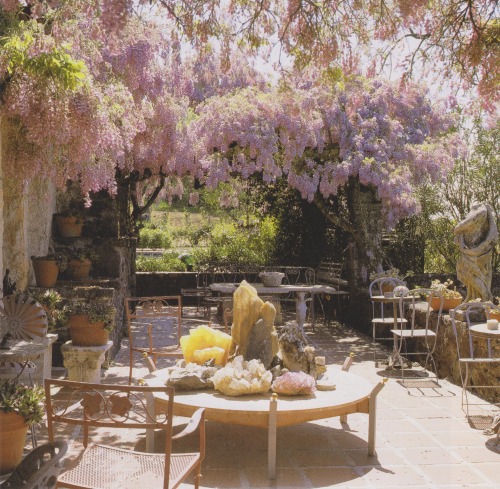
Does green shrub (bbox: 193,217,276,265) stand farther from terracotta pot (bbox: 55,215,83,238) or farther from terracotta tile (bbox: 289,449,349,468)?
terracotta tile (bbox: 289,449,349,468)

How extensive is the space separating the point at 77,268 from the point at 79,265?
0.13ft

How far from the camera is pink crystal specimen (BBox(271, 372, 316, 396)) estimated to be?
12.9 feet

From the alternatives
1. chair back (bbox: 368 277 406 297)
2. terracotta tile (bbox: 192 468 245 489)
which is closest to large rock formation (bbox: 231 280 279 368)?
terracotta tile (bbox: 192 468 245 489)

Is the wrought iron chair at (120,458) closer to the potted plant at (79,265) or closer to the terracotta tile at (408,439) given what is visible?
the terracotta tile at (408,439)

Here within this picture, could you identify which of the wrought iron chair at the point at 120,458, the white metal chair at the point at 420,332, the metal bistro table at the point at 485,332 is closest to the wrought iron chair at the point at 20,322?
the wrought iron chair at the point at 120,458

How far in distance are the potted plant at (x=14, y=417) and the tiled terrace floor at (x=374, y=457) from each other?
94 cm

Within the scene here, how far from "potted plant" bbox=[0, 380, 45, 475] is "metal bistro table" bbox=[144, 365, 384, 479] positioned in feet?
2.63

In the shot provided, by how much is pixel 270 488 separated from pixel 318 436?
1.01 m

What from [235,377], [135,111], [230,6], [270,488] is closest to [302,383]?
[235,377]

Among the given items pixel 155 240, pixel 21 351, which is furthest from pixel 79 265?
pixel 155 240

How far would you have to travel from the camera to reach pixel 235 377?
397 cm

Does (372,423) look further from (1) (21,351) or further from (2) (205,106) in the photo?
(2) (205,106)

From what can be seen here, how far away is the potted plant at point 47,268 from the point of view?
6629 millimetres

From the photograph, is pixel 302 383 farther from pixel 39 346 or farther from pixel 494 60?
pixel 494 60
